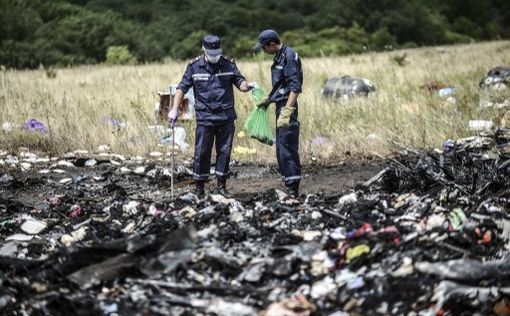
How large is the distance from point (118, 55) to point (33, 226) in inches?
752

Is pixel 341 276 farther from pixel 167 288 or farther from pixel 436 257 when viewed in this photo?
pixel 167 288

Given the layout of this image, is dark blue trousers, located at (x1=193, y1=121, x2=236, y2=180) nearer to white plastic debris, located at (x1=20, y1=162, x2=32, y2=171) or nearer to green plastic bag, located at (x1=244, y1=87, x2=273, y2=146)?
green plastic bag, located at (x1=244, y1=87, x2=273, y2=146)

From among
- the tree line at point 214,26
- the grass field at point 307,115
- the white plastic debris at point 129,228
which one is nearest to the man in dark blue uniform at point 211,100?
the white plastic debris at point 129,228

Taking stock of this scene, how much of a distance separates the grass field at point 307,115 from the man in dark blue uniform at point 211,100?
1.71 metres

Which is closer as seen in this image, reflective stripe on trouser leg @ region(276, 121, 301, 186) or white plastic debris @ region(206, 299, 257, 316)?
white plastic debris @ region(206, 299, 257, 316)

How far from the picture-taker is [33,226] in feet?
16.7

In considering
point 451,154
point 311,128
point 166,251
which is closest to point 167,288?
point 166,251

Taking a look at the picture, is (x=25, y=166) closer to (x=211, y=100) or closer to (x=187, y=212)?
(x=211, y=100)

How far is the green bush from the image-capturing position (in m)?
22.9

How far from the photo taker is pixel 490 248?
3.63m

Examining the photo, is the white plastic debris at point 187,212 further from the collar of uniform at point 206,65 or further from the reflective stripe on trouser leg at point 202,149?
the collar of uniform at point 206,65

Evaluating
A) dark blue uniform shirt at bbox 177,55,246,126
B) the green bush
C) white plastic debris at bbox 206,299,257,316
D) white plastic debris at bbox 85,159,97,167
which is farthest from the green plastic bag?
the green bush

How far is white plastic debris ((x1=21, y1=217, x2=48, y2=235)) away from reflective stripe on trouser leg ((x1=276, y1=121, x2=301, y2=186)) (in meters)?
2.18

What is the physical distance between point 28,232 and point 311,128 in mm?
4363
